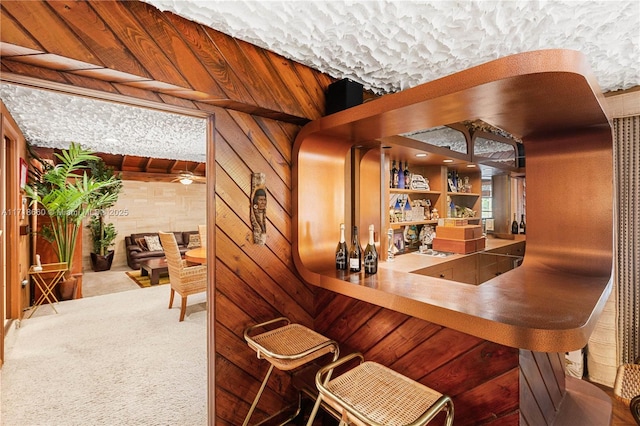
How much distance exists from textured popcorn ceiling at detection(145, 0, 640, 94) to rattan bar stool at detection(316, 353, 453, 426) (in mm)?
1762

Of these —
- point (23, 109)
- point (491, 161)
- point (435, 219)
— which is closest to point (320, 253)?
point (435, 219)

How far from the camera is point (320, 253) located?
2.26 meters

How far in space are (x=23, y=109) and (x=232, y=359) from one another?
343 centimetres

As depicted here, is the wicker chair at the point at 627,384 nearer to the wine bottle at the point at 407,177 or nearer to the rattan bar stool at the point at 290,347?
the rattan bar stool at the point at 290,347

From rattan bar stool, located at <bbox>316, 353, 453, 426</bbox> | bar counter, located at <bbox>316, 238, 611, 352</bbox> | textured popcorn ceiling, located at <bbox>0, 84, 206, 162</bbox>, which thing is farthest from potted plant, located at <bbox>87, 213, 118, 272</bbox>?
rattan bar stool, located at <bbox>316, 353, 453, 426</bbox>

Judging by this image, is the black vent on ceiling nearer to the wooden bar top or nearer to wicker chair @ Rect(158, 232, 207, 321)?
the wooden bar top

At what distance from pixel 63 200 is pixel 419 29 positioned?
5.08m

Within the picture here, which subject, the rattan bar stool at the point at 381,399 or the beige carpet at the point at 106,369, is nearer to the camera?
the rattan bar stool at the point at 381,399

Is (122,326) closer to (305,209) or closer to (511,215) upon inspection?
(305,209)

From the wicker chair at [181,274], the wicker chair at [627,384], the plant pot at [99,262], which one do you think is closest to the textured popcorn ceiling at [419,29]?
the wicker chair at [627,384]

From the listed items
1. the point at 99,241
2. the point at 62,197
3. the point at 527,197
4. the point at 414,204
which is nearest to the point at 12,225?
the point at 62,197

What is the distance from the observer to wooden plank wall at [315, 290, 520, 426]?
1.31 metres

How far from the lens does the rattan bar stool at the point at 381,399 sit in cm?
112

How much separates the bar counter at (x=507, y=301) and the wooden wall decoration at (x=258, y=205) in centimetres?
49
